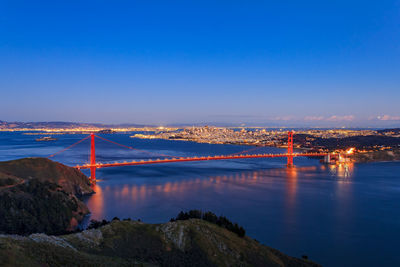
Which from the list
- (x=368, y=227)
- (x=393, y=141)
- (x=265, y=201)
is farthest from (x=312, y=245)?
(x=393, y=141)

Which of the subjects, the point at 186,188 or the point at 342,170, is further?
the point at 342,170

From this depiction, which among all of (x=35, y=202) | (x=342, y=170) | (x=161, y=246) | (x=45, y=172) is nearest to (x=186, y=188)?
(x=45, y=172)

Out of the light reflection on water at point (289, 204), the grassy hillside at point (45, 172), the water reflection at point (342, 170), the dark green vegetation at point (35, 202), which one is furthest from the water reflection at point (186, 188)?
the dark green vegetation at point (35, 202)

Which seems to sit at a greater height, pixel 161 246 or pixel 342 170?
pixel 161 246

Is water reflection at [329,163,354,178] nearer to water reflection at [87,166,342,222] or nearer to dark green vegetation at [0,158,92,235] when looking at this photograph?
water reflection at [87,166,342,222]

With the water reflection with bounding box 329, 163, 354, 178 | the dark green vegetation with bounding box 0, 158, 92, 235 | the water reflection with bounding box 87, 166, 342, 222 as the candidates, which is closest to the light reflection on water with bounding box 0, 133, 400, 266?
the water reflection with bounding box 87, 166, 342, 222

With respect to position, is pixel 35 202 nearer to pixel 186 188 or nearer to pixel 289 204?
pixel 186 188
